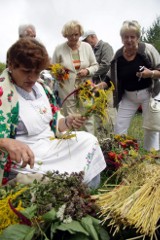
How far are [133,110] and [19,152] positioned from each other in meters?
2.72

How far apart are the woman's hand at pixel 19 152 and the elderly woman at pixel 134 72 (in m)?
2.18

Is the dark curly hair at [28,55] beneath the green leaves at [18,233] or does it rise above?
above

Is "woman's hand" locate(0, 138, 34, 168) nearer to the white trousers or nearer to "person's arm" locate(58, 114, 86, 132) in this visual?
"person's arm" locate(58, 114, 86, 132)

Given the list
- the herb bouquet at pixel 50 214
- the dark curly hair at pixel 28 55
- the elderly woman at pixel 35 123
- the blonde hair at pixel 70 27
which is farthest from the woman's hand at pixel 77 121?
the blonde hair at pixel 70 27

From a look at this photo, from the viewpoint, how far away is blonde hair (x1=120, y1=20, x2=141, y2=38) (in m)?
4.32

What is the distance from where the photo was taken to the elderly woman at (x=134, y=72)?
4355mm

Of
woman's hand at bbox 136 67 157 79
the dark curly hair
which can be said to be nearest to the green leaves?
the dark curly hair

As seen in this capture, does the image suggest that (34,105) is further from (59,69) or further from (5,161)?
(59,69)

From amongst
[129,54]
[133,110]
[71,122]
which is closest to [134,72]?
[129,54]

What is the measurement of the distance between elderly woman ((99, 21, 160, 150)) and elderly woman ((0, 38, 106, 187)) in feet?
4.58

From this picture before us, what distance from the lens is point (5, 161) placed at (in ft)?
9.55

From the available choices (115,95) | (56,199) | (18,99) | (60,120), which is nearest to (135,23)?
(115,95)

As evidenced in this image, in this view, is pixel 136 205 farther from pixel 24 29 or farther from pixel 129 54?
pixel 24 29

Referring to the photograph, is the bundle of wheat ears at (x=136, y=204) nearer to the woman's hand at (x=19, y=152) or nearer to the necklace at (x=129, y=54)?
the woman's hand at (x=19, y=152)
